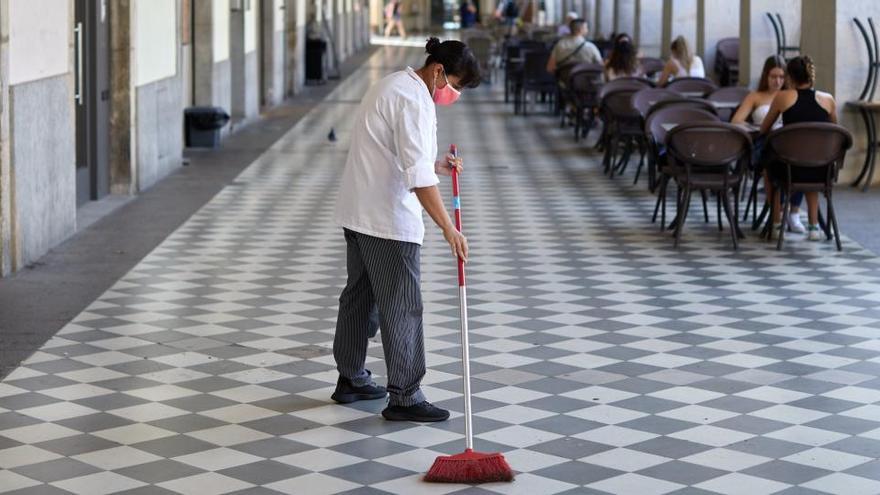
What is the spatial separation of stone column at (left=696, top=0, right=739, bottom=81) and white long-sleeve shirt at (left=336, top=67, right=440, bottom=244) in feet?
50.5

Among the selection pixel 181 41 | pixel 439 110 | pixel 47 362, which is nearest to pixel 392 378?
pixel 47 362

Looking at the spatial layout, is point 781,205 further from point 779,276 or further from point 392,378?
point 392,378

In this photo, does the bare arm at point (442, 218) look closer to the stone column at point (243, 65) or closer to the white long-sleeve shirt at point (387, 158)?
the white long-sleeve shirt at point (387, 158)

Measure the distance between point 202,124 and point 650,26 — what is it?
1065 cm

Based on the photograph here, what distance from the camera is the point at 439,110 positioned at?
24.2 meters

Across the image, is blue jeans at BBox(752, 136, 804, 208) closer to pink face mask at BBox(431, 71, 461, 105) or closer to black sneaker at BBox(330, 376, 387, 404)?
black sneaker at BBox(330, 376, 387, 404)

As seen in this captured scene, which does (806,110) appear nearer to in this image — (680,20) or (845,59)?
(845,59)

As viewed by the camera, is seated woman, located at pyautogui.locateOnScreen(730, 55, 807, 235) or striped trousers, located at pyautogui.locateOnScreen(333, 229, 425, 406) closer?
striped trousers, located at pyautogui.locateOnScreen(333, 229, 425, 406)

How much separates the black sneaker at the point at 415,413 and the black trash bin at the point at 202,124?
38.8 ft

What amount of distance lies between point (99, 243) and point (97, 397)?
14.5 feet

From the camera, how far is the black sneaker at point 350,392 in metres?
6.71

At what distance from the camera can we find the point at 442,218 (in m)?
5.96

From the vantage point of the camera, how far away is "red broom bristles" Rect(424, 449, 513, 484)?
5.54m

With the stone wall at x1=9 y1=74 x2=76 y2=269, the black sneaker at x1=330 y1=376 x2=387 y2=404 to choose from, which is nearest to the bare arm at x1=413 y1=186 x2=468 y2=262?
the black sneaker at x1=330 y1=376 x2=387 y2=404
